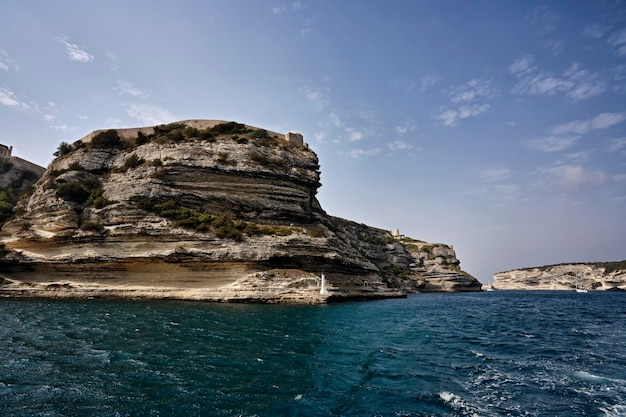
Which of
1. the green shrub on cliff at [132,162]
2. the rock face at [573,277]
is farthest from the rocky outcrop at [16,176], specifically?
the rock face at [573,277]

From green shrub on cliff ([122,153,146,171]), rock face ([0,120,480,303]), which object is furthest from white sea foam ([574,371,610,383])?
green shrub on cliff ([122,153,146,171])

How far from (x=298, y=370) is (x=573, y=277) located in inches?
7767

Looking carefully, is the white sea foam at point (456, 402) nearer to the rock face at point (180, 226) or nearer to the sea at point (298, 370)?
the sea at point (298, 370)

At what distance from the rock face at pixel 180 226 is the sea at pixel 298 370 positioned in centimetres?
1689

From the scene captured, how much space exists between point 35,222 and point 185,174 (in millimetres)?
18691

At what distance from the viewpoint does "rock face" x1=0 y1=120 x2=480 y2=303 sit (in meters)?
39.3

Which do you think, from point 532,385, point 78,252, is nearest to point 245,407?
point 532,385

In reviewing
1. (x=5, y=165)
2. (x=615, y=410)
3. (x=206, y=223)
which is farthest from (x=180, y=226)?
(x=5, y=165)

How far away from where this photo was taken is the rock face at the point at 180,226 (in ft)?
129

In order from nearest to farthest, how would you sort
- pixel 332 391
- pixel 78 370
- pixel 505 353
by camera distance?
1. pixel 332 391
2. pixel 78 370
3. pixel 505 353

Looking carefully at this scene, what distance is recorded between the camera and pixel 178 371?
11961 millimetres

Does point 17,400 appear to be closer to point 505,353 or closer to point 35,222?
point 505,353

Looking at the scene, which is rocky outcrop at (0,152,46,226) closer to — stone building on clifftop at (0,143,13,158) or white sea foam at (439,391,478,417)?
stone building on clifftop at (0,143,13,158)

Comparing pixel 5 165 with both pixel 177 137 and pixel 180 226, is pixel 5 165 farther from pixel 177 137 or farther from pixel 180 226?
pixel 180 226
